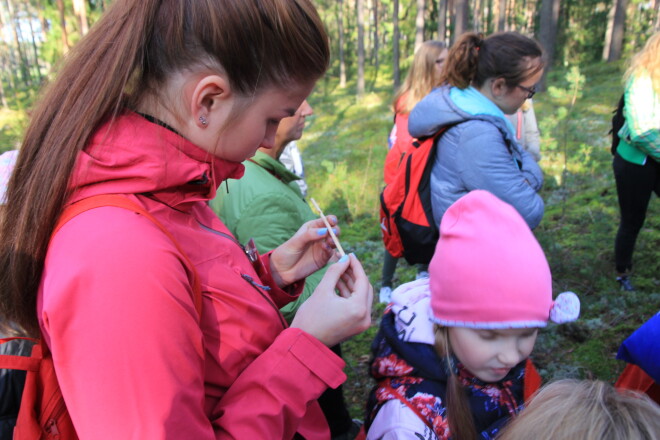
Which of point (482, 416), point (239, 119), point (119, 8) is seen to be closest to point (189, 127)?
point (239, 119)

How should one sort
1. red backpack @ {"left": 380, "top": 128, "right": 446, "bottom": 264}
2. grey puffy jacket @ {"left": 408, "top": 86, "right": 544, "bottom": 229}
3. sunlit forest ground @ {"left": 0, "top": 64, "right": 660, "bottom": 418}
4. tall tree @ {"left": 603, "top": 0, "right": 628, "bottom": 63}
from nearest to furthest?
grey puffy jacket @ {"left": 408, "top": 86, "right": 544, "bottom": 229}
red backpack @ {"left": 380, "top": 128, "right": 446, "bottom": 264}
sunlit forest ground @ {"left": 0, "top": 64, "right": 660, "bottom": 418}
tall tree @ {"left": 603, "top": 0, "right": 628, "bottom": 63}

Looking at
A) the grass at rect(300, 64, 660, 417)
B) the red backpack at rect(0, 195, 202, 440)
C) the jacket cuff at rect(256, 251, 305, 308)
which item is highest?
the red backpack at rect(0, 195, 202, 440)

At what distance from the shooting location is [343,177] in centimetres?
788

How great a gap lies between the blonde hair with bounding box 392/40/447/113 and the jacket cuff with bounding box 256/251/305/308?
3.21 meters

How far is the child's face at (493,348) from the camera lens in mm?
1593

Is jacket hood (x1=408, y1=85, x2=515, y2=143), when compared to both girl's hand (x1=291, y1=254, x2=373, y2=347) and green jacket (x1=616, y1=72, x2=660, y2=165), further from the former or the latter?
girl's hand (x1=291, y1=254, x2=373, y2=347)

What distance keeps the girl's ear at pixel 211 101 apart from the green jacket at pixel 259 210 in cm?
104

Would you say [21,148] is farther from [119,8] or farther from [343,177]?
[343,177]

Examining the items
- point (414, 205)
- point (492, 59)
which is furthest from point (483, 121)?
point (414, 205)

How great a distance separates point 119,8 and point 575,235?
536 centimetres

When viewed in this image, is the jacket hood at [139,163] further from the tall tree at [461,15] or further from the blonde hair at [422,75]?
the tall tree at [461,15]

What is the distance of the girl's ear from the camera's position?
973mm

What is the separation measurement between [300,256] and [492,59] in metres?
2.01

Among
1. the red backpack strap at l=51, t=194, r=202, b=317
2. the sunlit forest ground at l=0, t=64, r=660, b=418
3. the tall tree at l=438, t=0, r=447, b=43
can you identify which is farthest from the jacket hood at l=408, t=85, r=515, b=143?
the tall tree at l=438, t=0, r=447, b=43
